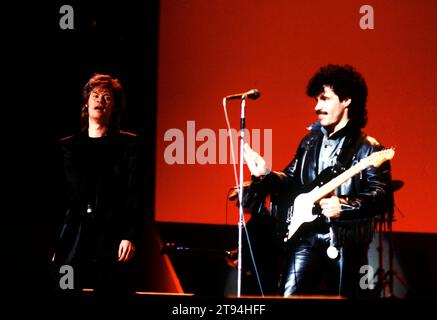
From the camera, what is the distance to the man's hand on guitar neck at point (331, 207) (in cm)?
370

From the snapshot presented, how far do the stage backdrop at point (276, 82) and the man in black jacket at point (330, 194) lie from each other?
0.63 meters

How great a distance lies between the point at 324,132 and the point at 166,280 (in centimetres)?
202

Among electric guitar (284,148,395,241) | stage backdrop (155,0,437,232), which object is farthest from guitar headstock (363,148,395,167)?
stage backdrop (155,0,437,232)

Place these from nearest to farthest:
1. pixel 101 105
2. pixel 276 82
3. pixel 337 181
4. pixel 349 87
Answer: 1. pixel 337 181
2. pixel 101 105
3. pixel 349 87
4. pixel 276 82

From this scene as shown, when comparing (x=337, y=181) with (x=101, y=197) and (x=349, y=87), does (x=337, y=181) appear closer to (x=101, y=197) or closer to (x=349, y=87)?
(x=349, y=87)

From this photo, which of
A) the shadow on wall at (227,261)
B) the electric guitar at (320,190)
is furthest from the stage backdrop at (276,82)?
A: the electric guitar at (320,190)

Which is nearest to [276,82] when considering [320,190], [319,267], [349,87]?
[349,87]

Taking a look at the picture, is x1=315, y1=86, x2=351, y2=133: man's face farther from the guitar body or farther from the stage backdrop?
the stage backdrop

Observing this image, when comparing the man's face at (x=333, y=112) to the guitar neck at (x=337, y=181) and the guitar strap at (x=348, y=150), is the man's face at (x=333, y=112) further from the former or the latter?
the guitar neck at (x=337, y=181)

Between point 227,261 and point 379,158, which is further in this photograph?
point 227,261

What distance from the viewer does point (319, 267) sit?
3893 mm

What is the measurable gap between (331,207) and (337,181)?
0.20m

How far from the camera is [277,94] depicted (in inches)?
191
